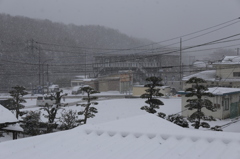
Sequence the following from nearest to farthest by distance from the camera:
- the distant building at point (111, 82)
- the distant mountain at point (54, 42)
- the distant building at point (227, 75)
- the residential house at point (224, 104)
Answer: the residential house at point (224, 104) < the distant building at point (227, 75) < the distant building at point (111, 82) < the distant mountain at point (54, 42)

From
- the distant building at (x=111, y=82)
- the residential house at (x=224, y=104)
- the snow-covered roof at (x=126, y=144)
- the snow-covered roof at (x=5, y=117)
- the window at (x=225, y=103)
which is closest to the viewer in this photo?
the snow-covered roof at (x=126, y=144)

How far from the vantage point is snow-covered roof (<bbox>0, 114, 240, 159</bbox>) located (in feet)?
13.6

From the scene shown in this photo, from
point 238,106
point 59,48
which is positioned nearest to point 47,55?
point 59,48

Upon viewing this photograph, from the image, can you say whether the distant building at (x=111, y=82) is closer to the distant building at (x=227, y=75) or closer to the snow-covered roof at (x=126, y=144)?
the distant building at (x=227, y=75)

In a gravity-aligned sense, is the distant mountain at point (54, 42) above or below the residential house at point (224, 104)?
above

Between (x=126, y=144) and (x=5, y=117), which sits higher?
(x=126, y=144)

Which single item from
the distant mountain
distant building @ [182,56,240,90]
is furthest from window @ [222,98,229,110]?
the distant mountain

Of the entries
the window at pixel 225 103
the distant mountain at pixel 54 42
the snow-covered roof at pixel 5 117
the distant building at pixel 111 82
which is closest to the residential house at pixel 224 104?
the window at pixel 225 103

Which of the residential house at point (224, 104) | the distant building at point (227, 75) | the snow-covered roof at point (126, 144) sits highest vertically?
the distant building at point (227, 75)

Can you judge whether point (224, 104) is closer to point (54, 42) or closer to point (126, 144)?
point (126, 144)

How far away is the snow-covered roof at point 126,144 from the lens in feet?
13.6

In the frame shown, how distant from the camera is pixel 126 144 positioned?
15.6 feet

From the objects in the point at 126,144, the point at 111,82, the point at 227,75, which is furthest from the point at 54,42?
the point at 126,144

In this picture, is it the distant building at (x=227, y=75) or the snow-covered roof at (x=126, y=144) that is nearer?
the snow-covered roof at (x=126, y=144)
